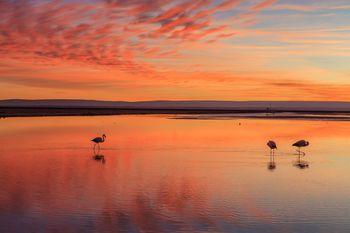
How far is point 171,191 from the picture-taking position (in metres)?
13.2

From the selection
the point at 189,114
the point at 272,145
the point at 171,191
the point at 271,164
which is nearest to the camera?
the point at 171,191

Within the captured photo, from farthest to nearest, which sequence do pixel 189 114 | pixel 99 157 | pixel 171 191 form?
1. pixel 189 114
2. pixel 99 157
3. pixel 171 191

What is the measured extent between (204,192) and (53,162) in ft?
25.2

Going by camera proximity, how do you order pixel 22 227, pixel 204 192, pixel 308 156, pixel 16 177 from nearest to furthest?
pixel 22 227 → pixel 204 192 → pixel 16 177 → pixel 308 156

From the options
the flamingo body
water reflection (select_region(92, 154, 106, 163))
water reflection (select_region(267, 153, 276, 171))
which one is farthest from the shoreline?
water reflection (select_region(267, 153, 276, 171))

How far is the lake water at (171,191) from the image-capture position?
998 cm

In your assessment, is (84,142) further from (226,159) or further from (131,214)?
(131,214)

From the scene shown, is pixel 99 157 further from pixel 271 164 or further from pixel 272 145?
pixel 272 145

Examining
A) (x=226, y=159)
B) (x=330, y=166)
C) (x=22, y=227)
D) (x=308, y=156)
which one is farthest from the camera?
(x=308, y=156)

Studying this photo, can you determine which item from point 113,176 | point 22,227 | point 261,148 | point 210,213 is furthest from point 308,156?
point 22,227

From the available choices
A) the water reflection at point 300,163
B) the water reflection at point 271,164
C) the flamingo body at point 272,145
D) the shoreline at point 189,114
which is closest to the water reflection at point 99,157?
the water reflection at point 271,164

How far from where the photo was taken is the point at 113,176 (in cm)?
1567

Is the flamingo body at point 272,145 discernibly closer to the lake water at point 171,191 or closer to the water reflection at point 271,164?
the water reflection at point 271,164

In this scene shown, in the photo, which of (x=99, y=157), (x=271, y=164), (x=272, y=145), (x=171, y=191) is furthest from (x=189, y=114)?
(x=171, y=191)
